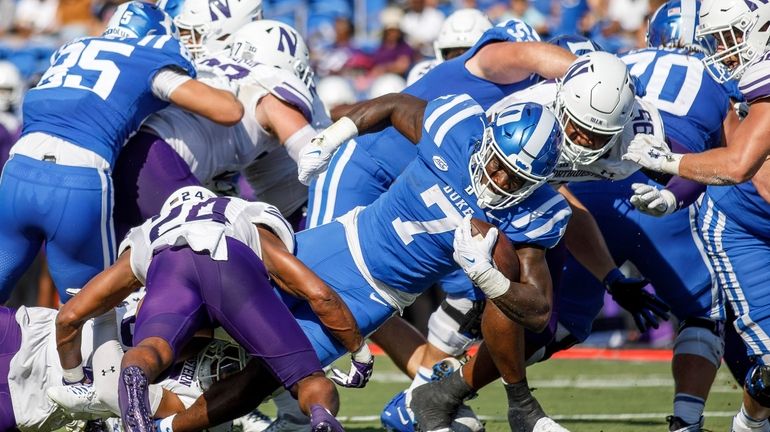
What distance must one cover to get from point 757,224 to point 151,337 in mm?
2735

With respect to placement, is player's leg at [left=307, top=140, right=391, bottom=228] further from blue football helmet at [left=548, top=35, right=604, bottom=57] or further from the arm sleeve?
blue football helmet at [left=548, top=35, right=604, bottom=57]

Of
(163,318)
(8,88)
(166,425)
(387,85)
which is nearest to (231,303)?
(163,318)

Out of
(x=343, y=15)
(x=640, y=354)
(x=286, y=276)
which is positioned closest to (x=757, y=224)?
(x=286, y=276)

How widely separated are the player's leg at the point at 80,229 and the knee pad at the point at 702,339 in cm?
270

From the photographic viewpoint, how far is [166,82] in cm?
576

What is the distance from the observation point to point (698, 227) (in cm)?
592

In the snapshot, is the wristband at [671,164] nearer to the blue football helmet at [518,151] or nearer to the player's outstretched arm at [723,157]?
the player's outstretched arm at [723,157]

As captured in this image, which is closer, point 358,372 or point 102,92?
point 358,372

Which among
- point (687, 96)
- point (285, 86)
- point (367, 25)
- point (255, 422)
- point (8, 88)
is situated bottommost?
point (367, 25)

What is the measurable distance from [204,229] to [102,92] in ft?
4.34

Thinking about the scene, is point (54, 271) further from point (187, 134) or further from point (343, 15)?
point (343, 15)

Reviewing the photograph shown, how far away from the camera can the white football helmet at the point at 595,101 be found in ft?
16.2

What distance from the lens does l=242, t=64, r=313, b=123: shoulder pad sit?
242 inches

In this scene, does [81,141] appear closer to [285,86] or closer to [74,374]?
[285,86]
